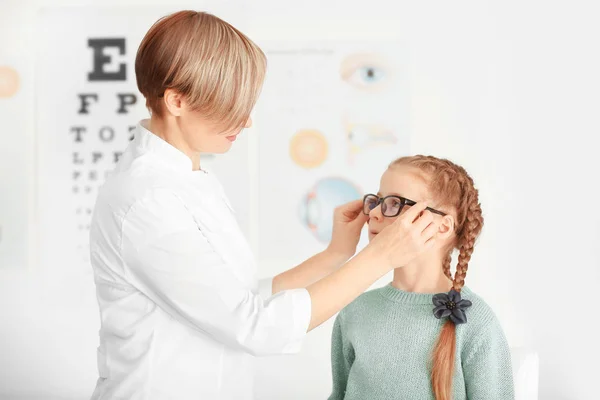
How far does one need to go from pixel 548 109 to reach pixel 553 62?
0.60ft

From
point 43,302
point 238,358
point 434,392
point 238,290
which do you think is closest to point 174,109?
point 238,290

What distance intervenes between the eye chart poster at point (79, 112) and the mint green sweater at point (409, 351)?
1439mm

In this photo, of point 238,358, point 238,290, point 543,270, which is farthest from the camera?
point 543,270

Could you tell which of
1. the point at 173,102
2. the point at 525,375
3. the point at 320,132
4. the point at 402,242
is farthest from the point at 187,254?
the point at 320,132

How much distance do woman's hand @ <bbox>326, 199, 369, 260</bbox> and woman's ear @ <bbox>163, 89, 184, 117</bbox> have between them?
0.60 m

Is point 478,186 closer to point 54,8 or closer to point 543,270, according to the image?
point 543,270

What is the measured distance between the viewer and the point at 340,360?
1.90 meters

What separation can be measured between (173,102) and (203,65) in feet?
0.35

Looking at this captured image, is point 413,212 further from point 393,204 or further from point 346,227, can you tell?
point 346,227

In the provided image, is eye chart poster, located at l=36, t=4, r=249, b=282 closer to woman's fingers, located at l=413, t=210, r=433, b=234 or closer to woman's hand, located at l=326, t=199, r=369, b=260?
woman's hand, located at l=326, t=199, r=369, b=260

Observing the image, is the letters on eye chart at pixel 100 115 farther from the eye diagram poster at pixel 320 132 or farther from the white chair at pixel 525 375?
the white chair at pixel 525 375

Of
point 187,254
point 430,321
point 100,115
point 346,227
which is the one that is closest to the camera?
point 187,254

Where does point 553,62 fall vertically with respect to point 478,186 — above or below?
above

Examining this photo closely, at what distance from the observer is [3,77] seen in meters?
2.88
